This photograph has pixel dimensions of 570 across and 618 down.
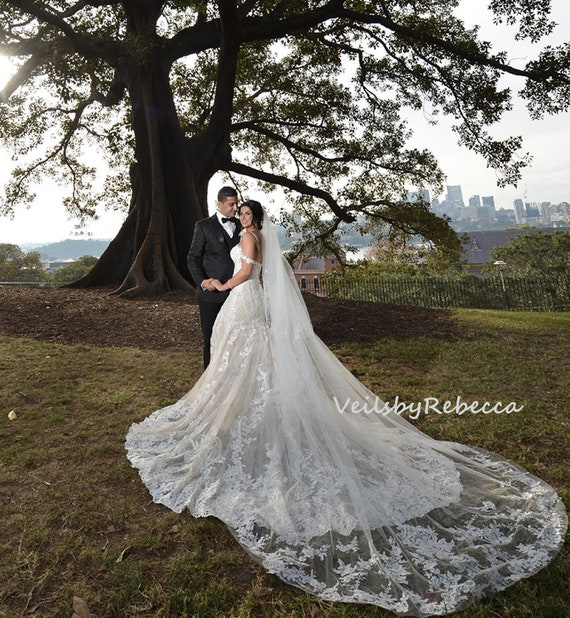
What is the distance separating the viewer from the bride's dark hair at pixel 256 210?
4008 millimetres

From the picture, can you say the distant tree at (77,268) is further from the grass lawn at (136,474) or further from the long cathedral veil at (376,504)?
the long cathedral veil at (376,504)

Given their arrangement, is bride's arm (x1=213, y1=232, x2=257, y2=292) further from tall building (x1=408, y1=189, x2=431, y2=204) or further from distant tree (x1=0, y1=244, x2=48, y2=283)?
distant tree (x1=0, y1=244, x2=48, y2=283)

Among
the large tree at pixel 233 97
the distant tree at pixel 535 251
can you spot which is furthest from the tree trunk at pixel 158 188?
the distant tree at pixel 535 251

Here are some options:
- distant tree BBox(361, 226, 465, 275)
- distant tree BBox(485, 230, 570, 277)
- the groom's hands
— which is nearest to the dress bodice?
the groom's hands

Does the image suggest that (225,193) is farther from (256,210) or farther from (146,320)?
(146,320)

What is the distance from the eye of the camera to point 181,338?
8.04 m

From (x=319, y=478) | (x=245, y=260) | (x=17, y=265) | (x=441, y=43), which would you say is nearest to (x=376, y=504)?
(x=319, y=478)

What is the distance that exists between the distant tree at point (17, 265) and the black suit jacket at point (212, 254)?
53.1 m

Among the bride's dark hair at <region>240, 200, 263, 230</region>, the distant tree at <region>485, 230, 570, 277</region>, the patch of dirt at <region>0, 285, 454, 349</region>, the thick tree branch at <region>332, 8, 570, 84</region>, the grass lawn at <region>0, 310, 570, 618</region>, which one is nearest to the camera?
the grass lawn at <region>0, 310, 570, 618</region>

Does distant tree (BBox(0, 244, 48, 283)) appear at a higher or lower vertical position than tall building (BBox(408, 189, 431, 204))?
higher

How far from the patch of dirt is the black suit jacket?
3.02m

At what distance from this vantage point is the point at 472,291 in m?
20.5

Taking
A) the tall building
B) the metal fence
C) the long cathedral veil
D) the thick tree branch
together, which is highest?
the thick tree branch

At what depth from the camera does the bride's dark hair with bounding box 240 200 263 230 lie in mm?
4008
